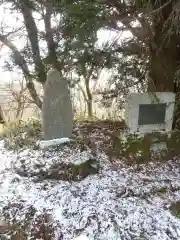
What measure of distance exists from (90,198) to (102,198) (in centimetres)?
Result: 8

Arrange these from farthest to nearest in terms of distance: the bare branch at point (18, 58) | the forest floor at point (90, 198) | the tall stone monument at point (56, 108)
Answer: the bare branch at point (18, 58), the tall stone monument at point (56, 108), the forest floor at point (90, 198)

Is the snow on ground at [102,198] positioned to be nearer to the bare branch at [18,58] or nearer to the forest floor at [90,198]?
the forest floor at [90,198]

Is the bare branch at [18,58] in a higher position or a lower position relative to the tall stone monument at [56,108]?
higher

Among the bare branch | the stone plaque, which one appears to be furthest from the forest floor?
the bare branch

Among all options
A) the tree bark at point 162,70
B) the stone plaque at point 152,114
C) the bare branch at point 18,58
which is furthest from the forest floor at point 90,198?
the bare branch at point 18,58

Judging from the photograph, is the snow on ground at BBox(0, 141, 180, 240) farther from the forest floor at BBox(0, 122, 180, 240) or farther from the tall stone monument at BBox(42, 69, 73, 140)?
the tall stone monument at BBox(42, 69, 73, 140)

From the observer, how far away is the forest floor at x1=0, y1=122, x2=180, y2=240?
187 cm

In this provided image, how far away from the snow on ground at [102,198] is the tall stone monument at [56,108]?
179 millimetres

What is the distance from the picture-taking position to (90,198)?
82.7 inches

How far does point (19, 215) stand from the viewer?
6.49ft

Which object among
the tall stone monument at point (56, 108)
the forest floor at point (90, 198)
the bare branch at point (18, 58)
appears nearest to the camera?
the forest floor at point (90, 198)

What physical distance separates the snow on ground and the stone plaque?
0.38 meters

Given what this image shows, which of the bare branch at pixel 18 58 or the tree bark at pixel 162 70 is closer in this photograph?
the tree bark at pixel 162 70

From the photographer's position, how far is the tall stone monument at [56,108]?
249 cm
